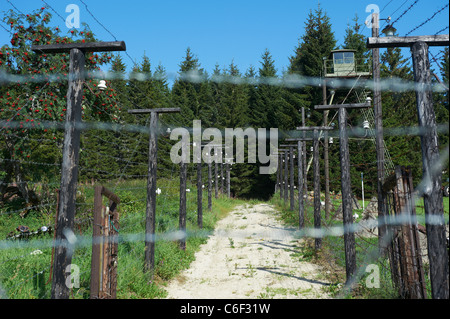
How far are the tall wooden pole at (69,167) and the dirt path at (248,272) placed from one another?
2631mm

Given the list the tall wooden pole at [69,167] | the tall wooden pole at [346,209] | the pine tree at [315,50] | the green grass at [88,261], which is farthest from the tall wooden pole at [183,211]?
the pine tree at [315,50]

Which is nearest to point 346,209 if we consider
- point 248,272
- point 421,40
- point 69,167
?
point 248,272

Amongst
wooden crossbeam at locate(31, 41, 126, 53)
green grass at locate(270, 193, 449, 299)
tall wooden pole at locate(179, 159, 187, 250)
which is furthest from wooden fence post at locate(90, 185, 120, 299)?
tall wooden pole at locate(179, 159, 187, 250)

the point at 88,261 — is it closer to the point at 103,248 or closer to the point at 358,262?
the point at 103,248

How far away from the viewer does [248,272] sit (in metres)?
7.62

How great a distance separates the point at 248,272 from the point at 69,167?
15.7 ft

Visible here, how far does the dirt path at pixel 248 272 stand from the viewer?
6266 mm

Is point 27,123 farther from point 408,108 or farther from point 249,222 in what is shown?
point 408,108

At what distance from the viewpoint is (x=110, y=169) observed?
32.8 m

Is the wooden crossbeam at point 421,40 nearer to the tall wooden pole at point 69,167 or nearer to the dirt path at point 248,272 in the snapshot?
the tall wooden pole at point 69,167

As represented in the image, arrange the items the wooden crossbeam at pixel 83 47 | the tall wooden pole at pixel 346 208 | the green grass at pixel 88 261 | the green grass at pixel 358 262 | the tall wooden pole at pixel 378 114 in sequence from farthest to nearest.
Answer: the tall wooden pole at pixel 378 114, the tall wooden pole at pixel 346 208, the green grass at pixel 358 262, the green grass at pixel 88 261, the wooden crossbeam at pixel 83 47

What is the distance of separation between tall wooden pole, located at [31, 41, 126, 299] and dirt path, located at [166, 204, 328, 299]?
2631 mm
